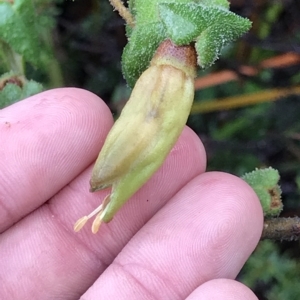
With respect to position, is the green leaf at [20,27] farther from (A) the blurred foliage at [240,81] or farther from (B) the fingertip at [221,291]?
(B) the fingertip at [221,291]

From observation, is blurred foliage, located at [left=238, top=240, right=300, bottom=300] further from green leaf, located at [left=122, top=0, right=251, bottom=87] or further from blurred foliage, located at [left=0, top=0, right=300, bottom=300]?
green leaf, located at [left=122, top=0, right=251, bottom=87]

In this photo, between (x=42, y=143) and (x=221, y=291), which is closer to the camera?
(x=221, y=291)

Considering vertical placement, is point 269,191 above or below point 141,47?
below

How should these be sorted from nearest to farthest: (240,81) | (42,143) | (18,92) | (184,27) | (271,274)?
1. (184,27)
2. (42,143)
3. (18,92)
4. (271,274)
5. (240,81)

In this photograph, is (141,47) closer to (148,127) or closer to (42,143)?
(148,127)

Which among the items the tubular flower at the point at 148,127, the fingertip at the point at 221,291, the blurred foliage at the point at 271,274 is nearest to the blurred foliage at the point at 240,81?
the blurred foliage at the point at 271,274

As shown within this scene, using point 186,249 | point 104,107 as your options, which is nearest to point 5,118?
point 104,107

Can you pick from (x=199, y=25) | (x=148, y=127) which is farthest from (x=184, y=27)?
(x=148, y=127)

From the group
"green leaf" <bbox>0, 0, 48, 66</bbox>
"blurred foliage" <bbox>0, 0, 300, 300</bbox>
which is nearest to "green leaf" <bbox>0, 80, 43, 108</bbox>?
"green leaf" <bbox>0, 0, 48, 66</bbox>
